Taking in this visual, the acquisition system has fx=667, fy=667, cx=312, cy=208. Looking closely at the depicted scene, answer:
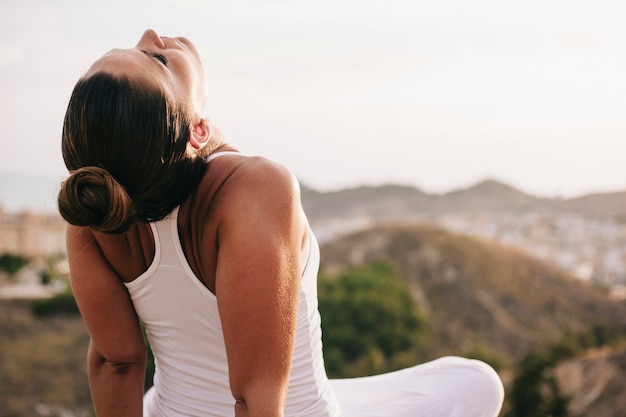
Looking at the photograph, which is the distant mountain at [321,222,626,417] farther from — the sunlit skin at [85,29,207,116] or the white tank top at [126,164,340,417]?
the sunlit skin at [85,29,207,116]

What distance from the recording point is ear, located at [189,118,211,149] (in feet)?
3.78

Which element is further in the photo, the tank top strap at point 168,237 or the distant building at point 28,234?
the distant building at point 28,234

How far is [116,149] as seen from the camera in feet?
3.48

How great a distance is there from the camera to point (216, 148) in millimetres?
1279

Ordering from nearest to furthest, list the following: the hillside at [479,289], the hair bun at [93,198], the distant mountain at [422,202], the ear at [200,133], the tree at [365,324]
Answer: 1. the hair bun at [93,198]
2. the ear at [200,133]
3. the tree at [365,324]
4. the hillside at [479,289]
5. the distant mountain at [422,202]

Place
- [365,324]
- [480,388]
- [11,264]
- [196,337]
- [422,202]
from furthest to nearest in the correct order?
[422,202] → [11,264] → [365,324] → [480,388] → [196,337]

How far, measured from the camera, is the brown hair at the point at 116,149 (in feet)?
3.42

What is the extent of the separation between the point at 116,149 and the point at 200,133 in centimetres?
17

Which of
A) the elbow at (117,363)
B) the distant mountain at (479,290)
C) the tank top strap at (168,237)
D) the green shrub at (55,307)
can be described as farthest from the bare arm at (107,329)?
the green shrub at (55,307)

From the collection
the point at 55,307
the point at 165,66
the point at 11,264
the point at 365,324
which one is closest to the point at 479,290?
the point at 365,324

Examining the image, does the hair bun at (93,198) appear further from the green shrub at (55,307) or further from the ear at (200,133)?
the green shrub at (55,307)

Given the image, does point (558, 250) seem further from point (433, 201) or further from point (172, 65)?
point (172, 65)

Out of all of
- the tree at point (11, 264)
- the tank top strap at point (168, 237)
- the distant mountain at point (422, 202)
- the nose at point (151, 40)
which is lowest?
the distant mountain at point (422, 202)

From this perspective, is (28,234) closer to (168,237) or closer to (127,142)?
(168,237)
